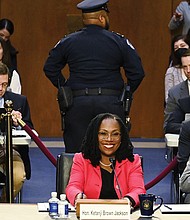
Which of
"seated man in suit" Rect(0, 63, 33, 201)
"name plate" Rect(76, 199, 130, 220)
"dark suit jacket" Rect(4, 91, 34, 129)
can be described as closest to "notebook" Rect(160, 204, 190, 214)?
"name plate" Rect(76, 199, 130, 220)

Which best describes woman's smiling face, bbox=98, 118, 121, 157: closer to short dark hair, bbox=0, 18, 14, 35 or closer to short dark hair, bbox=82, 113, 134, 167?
short dark hair, bbox=82, 113, 134, 167

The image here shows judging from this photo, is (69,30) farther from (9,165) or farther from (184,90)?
(9,165)

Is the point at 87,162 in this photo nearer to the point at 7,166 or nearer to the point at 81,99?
the point at 7,166

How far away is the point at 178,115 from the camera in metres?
7.12

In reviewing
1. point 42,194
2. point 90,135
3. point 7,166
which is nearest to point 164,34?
point 42,194

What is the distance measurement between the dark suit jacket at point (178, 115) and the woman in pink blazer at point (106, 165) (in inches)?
89.3

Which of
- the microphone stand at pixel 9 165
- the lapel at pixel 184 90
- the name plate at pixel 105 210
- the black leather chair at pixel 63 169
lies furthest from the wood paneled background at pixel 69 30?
the name plate at pixel 105 210

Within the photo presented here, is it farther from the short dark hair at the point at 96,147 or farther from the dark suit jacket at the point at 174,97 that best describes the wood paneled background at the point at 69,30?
the short dark hair at the point at 96,147

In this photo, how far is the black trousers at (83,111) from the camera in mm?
6652

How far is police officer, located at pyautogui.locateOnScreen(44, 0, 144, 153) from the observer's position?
6676 mm

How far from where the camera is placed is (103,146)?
4.77 meters

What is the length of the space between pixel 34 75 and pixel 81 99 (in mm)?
4502

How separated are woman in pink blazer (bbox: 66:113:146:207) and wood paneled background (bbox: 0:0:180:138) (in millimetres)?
6187

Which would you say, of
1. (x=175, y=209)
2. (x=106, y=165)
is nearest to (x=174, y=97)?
(x=106, y=165)
